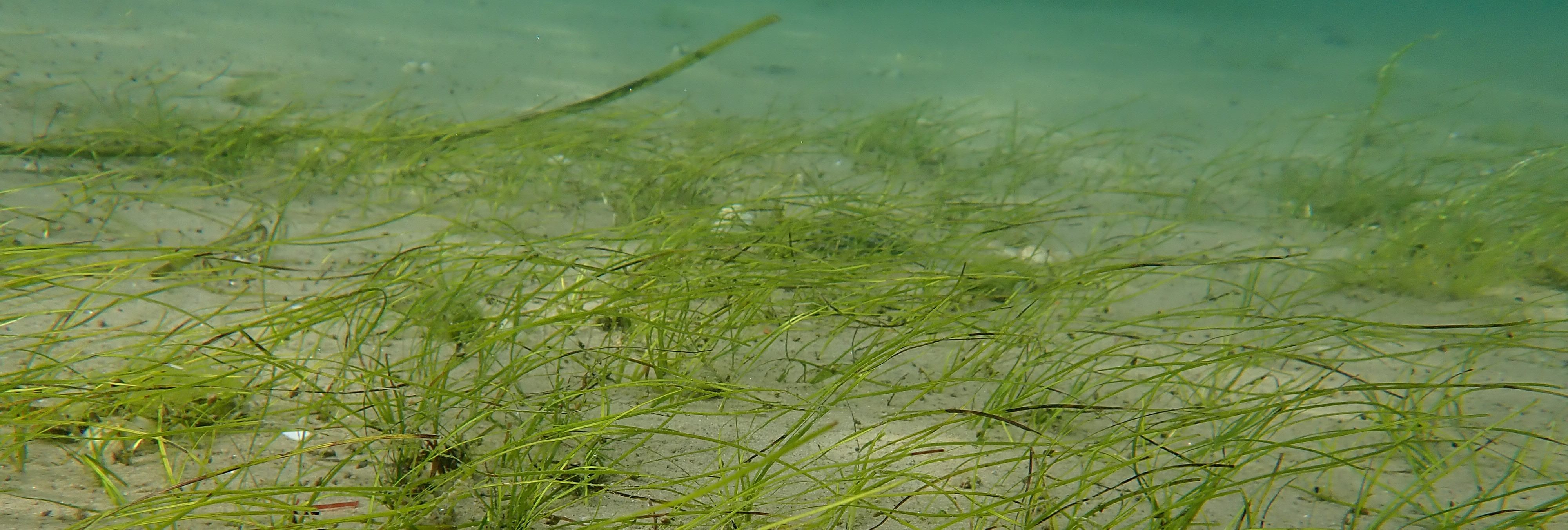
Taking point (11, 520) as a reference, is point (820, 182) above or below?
below

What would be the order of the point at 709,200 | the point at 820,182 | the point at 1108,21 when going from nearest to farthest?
the point at 709,200 → the point at 820,182 → the point at 1108,21

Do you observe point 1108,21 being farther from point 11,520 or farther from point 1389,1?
point 1389,1

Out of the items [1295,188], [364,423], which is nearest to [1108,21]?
[1295,188]

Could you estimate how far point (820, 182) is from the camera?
3957mm

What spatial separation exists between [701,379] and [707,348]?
0.09 meters

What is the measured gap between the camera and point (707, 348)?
76.5 inches

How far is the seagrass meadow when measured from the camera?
1.40 m

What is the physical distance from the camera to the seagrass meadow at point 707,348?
1401 mm

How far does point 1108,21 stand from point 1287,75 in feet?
20.0

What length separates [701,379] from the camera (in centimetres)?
188

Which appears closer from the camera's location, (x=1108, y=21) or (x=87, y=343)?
(x=87, y=343)

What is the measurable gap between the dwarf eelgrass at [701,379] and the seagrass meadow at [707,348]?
2 cm

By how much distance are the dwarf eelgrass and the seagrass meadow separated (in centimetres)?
2

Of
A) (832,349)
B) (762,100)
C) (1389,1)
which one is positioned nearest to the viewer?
(832,349)
